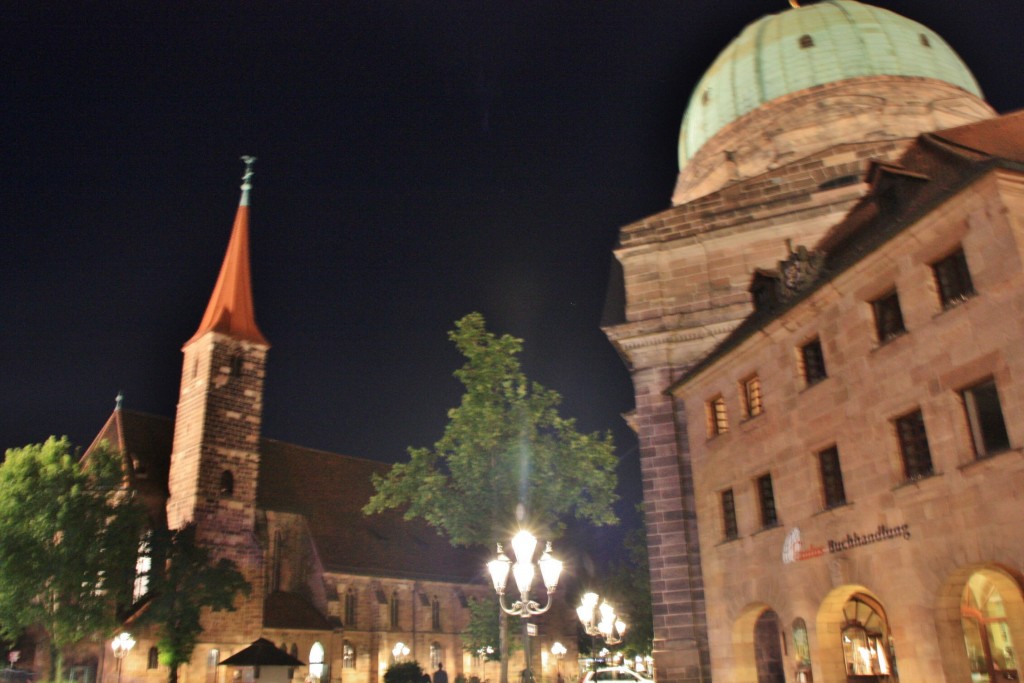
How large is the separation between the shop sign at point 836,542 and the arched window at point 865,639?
1162 mm

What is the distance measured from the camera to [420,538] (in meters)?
60.1

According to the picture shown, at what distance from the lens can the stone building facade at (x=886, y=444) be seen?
42.6 feet

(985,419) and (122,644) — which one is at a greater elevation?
(985,419)

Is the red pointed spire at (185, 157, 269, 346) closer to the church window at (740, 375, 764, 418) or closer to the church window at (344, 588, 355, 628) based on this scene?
the church window at (344, 588, 355, 628)

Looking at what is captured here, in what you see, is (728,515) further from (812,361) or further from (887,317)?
(887,317)

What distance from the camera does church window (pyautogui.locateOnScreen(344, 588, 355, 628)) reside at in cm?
5069

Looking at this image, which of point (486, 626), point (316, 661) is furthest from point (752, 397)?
point (316, 661)

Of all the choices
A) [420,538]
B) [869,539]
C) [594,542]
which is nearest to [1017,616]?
[869,539]

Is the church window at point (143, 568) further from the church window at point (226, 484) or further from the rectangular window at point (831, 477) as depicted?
the rectangular window at point (831, 477)

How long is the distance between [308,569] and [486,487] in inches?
1022

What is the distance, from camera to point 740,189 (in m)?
26.1

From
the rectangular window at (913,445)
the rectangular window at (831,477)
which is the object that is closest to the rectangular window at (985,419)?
the rectangular window at (913,445)

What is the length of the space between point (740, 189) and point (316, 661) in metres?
34.5

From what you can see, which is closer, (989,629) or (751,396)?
(989,629)
